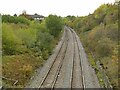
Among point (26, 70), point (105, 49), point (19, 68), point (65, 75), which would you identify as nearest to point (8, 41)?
point (19, 68)

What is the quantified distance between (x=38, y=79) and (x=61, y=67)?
5634 mm

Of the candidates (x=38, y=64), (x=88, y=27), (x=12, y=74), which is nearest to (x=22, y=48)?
(x=38, y=64)

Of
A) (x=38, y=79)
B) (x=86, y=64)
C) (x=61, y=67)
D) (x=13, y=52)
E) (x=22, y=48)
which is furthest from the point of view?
(x=22, y=48)

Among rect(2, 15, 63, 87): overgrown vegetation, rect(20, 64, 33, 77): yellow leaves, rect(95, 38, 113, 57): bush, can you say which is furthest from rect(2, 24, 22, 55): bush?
rect(95, 38, 113, 57): bush

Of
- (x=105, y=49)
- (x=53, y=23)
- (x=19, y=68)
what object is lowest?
(x=19, y=68)

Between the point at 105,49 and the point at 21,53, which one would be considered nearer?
→ the point at 21,53

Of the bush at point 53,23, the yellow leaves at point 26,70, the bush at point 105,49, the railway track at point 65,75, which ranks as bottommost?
the railway track at point 65,75

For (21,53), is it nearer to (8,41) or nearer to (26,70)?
(8,41)

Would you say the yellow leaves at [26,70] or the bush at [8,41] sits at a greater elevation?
the bush at [8,41]

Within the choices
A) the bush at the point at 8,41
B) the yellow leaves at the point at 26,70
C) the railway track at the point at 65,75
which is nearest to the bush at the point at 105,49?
the railway track at the point at 65,75

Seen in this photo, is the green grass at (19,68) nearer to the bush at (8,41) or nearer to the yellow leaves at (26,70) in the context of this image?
the yellow leaves at (26,70)

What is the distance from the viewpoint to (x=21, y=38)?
1594 inches

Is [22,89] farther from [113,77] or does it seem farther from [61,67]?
[61,67]

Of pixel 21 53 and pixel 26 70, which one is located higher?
pixel 21 53
